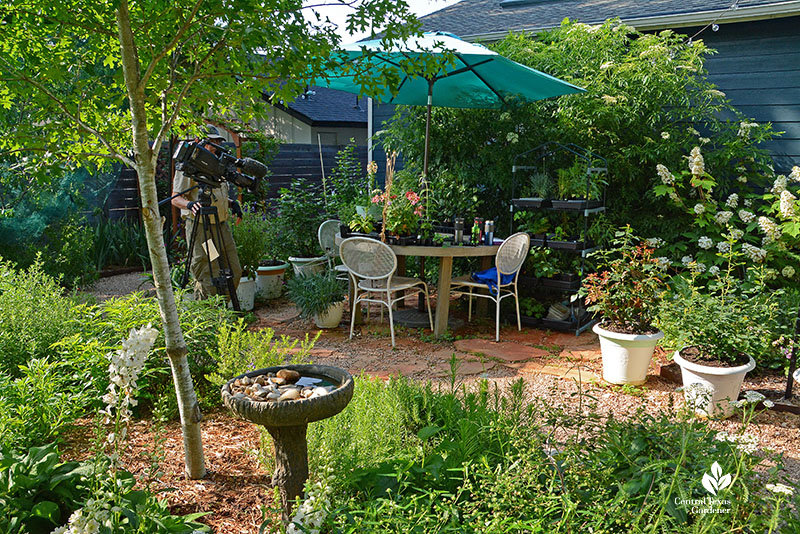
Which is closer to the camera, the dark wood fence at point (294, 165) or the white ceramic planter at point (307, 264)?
the white ceramic planter at point (307, 264)

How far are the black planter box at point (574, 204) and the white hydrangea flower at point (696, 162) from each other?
0.90 meters

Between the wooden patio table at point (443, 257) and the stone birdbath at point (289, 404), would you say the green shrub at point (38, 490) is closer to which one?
the stone birdbath at point (289, 404)

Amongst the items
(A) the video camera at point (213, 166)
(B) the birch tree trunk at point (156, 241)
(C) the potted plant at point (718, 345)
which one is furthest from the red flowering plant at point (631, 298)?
(B) the birch tree trunk at point (156, 241)

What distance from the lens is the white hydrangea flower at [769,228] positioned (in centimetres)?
511

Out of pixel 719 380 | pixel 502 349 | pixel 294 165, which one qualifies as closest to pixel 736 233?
pixel 719 380

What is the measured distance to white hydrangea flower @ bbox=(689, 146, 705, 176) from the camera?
18.0 ft

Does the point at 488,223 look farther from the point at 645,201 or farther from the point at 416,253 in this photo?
the point at 645,201

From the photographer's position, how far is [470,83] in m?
6.05

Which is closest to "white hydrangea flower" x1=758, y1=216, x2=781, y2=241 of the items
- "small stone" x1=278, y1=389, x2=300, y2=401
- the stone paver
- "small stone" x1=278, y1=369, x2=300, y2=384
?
the stone paver

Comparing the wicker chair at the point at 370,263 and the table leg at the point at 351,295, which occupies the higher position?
the wicker chair at the point at 370,263

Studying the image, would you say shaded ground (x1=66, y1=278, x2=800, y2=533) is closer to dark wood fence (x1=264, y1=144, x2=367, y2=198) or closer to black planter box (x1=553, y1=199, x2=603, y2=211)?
black planter box (x1=553, y1=199, x2=603, y2=211)

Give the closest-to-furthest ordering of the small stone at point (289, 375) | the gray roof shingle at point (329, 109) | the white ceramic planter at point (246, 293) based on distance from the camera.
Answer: the small stone at point (289, 375) < the white ceramic planter at point (246, 293) < the gray roof shingle at point (329, 109)

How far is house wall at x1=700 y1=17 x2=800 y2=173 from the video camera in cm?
474

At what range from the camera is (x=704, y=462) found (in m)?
2.12
